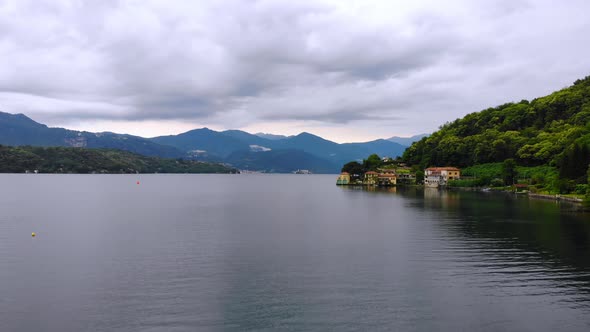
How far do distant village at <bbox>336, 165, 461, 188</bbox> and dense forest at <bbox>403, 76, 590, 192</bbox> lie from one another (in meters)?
9.74

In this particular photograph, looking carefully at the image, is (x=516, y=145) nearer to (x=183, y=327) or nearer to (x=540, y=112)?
(x=540, y=112)

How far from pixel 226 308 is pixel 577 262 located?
25939 mm

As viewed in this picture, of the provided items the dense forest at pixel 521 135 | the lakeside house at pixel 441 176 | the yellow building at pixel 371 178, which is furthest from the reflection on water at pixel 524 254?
the yellow building at pixel 371 178

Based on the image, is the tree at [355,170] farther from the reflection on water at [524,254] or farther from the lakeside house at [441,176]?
the reflection on water at [524,254]

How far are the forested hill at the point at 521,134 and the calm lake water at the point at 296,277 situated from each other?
100492mm

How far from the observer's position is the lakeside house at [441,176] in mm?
154562

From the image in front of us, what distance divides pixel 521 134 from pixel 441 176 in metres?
38.6

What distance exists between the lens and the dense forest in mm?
141250

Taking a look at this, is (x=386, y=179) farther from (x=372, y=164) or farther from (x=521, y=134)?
(x=521, y=134)

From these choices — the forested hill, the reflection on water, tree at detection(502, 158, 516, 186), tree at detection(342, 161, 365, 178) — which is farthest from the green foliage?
the reflection on water

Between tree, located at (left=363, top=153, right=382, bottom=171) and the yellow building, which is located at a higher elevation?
tree, located at (left=363, top=153, right=382, bottom=171)

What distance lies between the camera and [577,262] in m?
32.3

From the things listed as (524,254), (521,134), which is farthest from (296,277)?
(521,134)

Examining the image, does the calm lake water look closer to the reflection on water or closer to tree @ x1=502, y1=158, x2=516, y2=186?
the reflection on water
